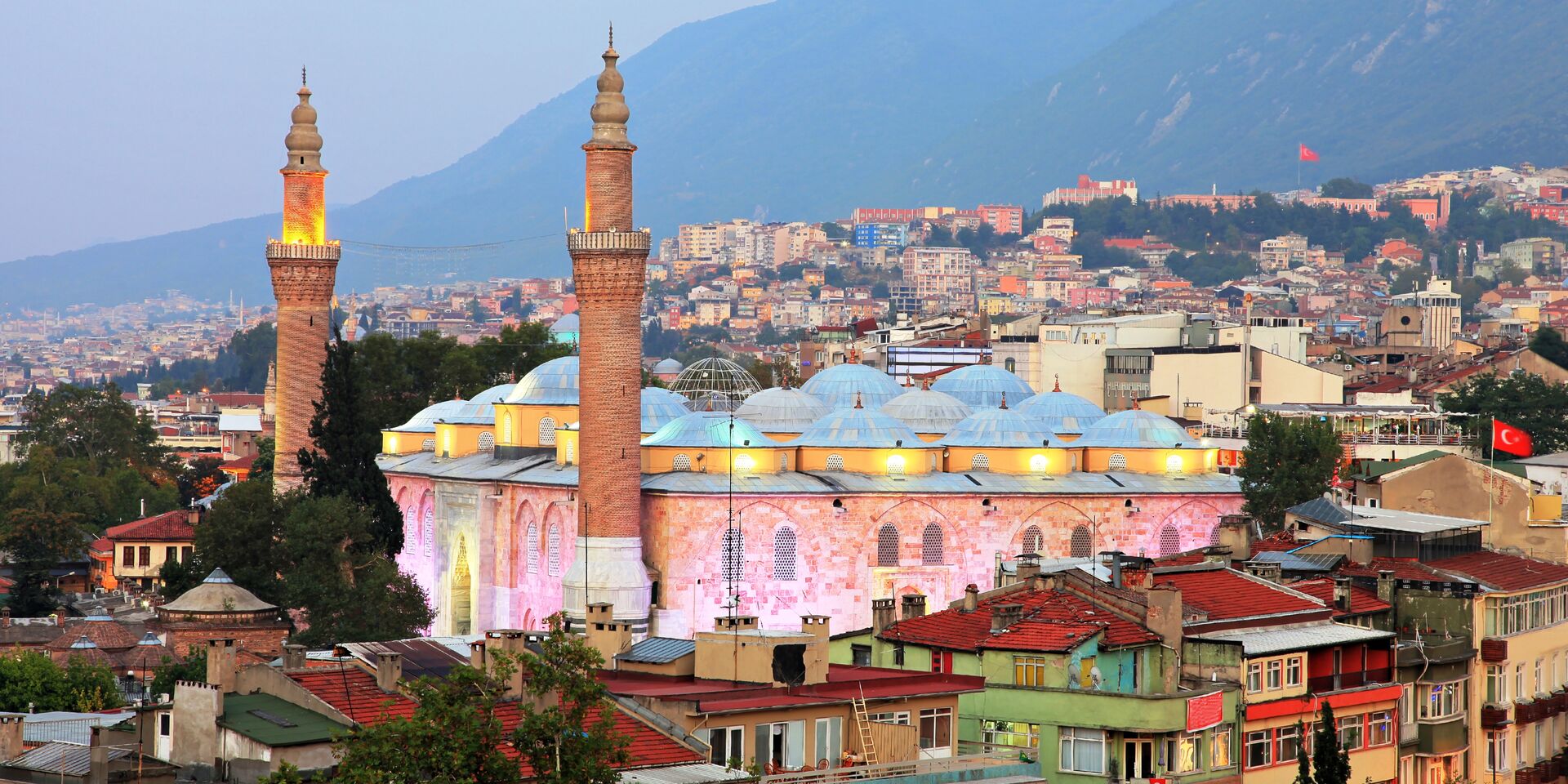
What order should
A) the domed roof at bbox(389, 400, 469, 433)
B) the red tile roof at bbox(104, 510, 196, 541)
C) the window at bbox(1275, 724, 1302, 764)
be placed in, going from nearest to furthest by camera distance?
1. the window at bbox(1275, 724, 1302, 764)
2. the domed roof at bbox(389, 400, 469, 433)
3. the red tile roof at bbox(104, 510, 196, 541)

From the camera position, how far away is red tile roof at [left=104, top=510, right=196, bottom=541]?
67312 mm

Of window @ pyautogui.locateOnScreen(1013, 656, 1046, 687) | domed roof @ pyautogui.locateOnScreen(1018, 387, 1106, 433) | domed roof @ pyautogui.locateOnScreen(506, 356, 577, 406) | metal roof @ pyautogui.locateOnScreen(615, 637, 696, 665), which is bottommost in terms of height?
window @ pyautogui.locateOnScreen(1013, 656, 1046, 687)

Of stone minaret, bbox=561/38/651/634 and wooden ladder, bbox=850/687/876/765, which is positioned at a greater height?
stone minaret, bbox=561/38/651/634

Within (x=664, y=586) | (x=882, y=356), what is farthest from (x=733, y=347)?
(x=664, y=586)

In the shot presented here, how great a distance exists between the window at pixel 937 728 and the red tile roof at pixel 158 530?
45362mm

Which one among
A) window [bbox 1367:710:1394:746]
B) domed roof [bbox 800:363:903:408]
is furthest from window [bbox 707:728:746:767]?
domed roof [bbox 800:363:903:408]

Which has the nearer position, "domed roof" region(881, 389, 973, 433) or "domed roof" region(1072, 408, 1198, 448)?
"domed roof" region(1072, 408, 1198, 448)

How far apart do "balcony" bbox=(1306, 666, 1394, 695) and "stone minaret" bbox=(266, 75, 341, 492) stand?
97.5 feet

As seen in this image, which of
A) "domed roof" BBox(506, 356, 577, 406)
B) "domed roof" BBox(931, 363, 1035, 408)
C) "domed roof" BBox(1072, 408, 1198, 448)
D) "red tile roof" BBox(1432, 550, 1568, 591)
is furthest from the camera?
"domed roof" BBox(931, 363, 1035, 408)

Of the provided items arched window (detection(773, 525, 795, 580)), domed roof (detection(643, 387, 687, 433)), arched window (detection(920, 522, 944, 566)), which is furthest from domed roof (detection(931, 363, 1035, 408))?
arched window (detection(773, 525, 795, 580))

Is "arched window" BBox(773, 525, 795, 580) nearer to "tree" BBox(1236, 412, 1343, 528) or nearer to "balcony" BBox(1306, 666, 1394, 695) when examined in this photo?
"tree" BBox(1236, 412, 1343, 528)

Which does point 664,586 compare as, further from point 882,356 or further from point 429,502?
point 882,356

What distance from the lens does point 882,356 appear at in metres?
97.4

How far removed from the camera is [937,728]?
2416cm
